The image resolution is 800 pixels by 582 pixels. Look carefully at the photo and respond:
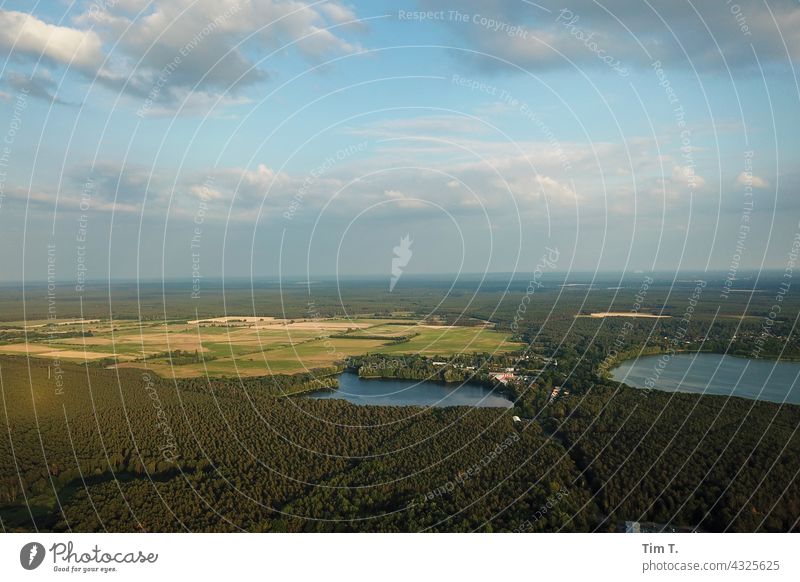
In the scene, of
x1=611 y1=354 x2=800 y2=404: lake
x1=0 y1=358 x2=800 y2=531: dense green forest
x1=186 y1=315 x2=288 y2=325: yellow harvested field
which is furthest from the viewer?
x1=186 y1=315 x2=288 y2=325: yellow harvested field

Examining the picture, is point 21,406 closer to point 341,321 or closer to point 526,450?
point 526,450

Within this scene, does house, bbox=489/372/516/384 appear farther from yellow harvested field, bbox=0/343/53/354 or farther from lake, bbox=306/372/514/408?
yellow harvested field, bbox=0/343/53/354

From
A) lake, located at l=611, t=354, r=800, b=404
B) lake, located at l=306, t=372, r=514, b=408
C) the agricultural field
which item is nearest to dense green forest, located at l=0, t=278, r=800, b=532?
lake, located at l=306, t=372, r=514, b=408

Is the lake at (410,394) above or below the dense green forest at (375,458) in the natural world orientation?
below

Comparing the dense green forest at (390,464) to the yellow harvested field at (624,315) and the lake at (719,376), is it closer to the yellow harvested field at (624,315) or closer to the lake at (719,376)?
the lake at (719,376)

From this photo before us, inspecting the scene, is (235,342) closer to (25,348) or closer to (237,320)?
(237,320)

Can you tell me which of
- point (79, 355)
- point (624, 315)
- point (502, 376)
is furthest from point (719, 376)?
point (79, 355)

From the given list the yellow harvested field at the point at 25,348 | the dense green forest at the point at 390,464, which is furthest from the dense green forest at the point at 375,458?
the yellow harvested field at the point at 25,348
